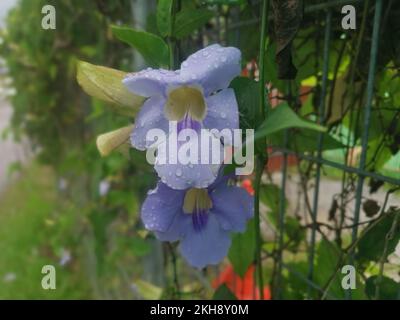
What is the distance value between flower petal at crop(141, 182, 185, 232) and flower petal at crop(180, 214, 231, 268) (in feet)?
0.18

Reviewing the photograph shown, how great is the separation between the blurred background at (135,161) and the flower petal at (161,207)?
0.10 m

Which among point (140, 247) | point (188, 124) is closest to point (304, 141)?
point (188, 124)

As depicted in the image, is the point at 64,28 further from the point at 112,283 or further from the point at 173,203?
the point at 173,203

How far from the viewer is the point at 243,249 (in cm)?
80

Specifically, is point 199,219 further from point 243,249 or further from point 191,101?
point 243,249

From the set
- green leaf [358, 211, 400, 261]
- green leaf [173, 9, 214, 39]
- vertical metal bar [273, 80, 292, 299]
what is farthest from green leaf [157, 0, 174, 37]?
green leaf [358, 211, 400, 261]

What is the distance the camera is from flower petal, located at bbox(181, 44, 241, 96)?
0.42 metres

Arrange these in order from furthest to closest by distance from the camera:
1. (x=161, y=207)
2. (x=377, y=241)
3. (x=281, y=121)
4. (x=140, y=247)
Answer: (x=140, y=247)
(x=377, y=241)
(x=161, y=207)
(x=281, y=121)

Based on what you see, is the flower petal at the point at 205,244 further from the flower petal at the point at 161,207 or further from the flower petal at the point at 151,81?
the flower petal at the point at 151,81

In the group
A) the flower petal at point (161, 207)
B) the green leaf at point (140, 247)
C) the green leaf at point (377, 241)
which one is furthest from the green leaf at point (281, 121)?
the green leaf at point (140, 247)

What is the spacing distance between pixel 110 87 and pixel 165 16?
113 millimetres

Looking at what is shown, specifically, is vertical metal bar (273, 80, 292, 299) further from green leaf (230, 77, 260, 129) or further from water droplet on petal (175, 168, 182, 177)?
water droplet on petal (175, 168, 182, 177)
